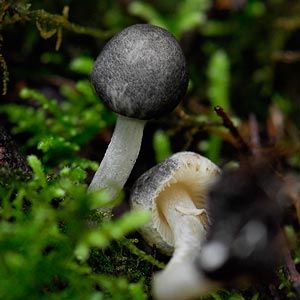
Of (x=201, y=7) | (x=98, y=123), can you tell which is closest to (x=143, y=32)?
(x=98, y=123)

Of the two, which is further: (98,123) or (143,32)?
(98,123)

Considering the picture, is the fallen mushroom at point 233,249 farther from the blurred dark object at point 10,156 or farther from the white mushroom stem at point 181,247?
the blurred dark object at point 10,156

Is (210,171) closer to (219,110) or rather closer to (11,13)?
(219,110)

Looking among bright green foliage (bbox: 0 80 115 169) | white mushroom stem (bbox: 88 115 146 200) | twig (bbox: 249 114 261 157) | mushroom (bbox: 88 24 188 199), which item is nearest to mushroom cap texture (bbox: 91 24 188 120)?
mushroom (bbox: 88 24 188 199)

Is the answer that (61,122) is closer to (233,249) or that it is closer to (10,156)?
(10,156)

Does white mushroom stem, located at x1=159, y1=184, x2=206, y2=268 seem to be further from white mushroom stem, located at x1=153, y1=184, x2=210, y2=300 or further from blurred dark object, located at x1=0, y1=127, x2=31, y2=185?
blurred dark object, located at x1=0, y1=127, x2=31, y2=185

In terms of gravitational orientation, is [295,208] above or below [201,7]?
below

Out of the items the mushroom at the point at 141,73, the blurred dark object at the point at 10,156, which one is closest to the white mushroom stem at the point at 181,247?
the mushroom at the point at 141,73
